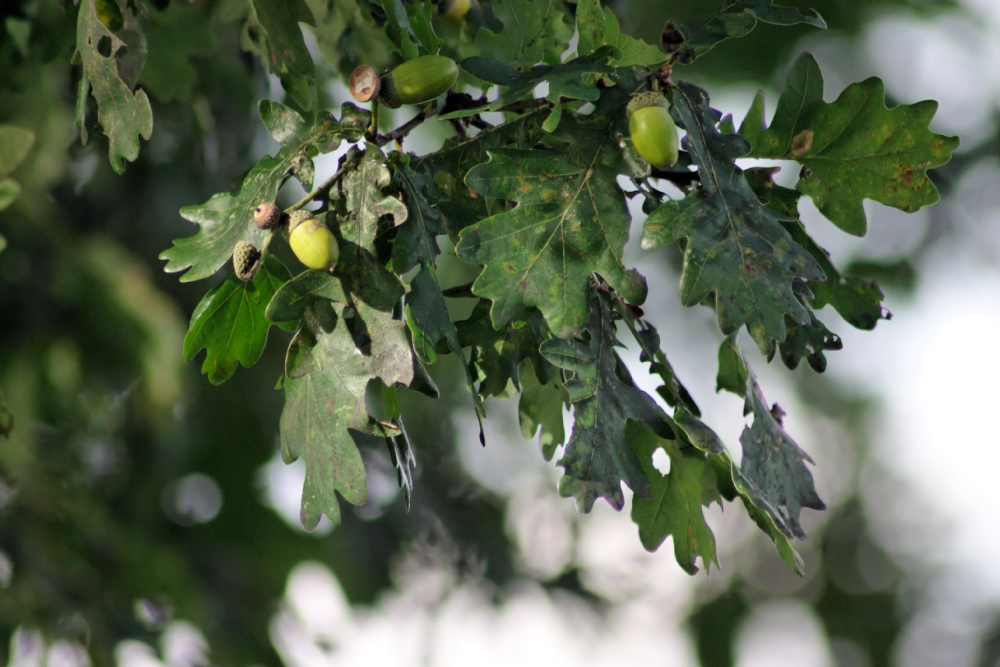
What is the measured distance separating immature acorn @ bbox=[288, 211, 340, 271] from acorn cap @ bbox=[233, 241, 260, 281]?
47 millimetres

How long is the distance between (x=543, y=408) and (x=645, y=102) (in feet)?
1.10

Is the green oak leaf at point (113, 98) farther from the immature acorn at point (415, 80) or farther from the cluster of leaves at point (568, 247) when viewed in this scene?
the immature acorn at point (415, 80)

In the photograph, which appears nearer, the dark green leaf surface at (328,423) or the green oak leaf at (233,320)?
the dark green leaf surface at (328,423)

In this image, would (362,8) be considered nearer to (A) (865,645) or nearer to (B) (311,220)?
(B) (311,220)

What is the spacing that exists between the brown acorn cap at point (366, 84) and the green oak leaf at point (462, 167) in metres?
0.06

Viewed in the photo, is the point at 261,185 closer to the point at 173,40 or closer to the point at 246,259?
the point at 246,259

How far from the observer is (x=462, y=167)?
65cm

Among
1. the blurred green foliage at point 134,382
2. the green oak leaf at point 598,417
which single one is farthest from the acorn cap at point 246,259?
the blurred green foliage at point 134,382

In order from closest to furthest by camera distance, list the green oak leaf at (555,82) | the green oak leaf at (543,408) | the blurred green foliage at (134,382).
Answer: the green oak leaf at (555,82) → the green oak leaf at (543,408) → the blurred green foliage at (134,382)

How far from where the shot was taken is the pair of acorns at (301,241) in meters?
0.57

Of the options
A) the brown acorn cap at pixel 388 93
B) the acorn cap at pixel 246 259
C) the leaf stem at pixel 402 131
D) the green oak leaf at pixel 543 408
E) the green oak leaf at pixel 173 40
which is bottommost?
the green oak leaf at pixel 543 408

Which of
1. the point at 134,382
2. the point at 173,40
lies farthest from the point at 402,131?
the point at 134,382

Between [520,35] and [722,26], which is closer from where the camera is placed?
[722,26]

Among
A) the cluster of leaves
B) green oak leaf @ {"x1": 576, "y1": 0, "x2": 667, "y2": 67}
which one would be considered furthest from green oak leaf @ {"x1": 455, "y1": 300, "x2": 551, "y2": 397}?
green oak leaf @ {"x1": 576, "y1": 0, "x2": 667, "y2": 67}
